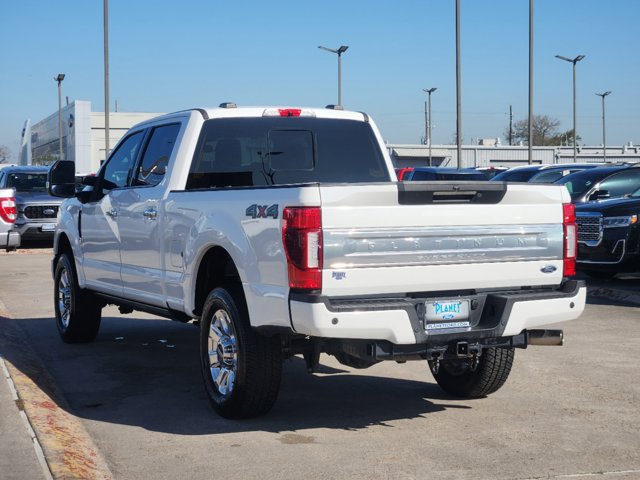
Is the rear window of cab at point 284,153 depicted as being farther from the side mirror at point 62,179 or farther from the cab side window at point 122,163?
the side mirror at point 62,179

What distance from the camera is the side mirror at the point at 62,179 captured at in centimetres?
935

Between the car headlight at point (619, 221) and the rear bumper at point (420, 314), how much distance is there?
778 centimetres

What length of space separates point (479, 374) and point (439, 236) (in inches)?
61.8

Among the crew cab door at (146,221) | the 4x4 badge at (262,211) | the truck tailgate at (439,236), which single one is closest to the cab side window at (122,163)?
the crew cab door at (146,221)

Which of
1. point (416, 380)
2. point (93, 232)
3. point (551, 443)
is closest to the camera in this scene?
point (551, 443)

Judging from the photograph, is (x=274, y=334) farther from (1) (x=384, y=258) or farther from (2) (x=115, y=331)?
(2) (x=115, y=331)

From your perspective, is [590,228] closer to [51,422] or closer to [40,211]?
[51,422]

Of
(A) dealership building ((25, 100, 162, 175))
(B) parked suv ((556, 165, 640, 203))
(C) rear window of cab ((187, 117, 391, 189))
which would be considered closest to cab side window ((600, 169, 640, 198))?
(B) parked suv ((556, 165, 640, 203))

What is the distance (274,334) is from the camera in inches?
245

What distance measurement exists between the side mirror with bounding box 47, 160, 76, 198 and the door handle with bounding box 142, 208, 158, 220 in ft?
5.75

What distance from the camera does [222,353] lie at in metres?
6.69

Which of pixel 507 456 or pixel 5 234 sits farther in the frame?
pixel 5 234

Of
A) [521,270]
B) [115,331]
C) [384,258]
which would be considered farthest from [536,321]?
[115,331]

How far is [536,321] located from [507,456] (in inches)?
39.7
